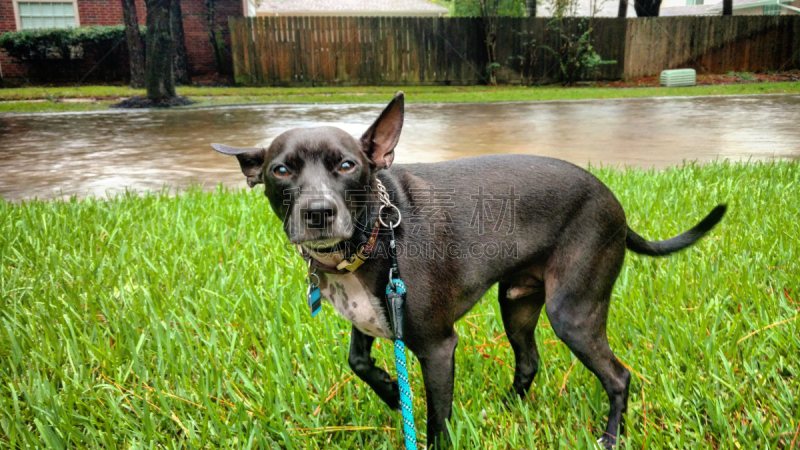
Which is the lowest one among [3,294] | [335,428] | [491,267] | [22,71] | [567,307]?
[335,428]

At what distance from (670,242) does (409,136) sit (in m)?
6.75

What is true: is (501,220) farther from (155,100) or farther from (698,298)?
(155,100)

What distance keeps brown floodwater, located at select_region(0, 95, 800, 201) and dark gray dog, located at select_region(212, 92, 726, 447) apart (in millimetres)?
4622

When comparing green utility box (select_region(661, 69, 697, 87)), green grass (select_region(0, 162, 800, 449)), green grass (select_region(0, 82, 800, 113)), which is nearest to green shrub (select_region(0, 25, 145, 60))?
green grass (select_region(0, 82, 800, 113))

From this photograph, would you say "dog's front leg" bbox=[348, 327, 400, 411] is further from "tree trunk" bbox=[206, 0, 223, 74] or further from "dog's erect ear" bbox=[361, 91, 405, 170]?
"tree trunk" bbox=[206, 0, 223, 74]

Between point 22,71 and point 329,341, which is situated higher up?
point 22,71

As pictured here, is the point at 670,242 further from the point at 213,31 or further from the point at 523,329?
the point at 213,31

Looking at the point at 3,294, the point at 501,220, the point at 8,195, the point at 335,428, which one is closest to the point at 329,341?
the point at 335,428

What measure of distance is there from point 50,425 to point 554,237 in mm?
2026

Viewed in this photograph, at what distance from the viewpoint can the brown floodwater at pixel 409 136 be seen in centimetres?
683

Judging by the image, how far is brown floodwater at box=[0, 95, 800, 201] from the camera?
6.83 metres

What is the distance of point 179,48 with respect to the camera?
68.2 ft

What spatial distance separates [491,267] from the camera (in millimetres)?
2154

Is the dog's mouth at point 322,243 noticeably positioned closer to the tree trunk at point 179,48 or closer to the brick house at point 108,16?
the tree trunk at point 179,48
